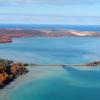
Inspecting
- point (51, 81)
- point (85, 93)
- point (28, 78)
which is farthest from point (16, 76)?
point (85, 93)

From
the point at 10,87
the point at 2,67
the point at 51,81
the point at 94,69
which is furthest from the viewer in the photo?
the point at 94,69

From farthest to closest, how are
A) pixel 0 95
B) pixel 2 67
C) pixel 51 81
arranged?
pixel 2 67, pixel 51 81, pixel 0 95

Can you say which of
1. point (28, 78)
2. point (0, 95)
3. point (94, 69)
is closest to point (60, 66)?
point (94, 69)

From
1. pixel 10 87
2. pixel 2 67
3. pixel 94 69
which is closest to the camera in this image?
pixel 10 87

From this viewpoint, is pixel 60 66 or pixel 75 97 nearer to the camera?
pixel 75 97

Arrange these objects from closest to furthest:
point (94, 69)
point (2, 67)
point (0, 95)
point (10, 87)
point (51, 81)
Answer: point (0, 95), point (10, 87), point (51, 81), point (2, 67), point (94, 69)

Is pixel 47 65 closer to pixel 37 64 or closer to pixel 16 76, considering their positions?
pixel 37 64

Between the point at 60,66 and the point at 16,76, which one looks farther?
the point at 60,66

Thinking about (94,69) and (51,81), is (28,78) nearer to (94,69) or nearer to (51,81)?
(51,81)
